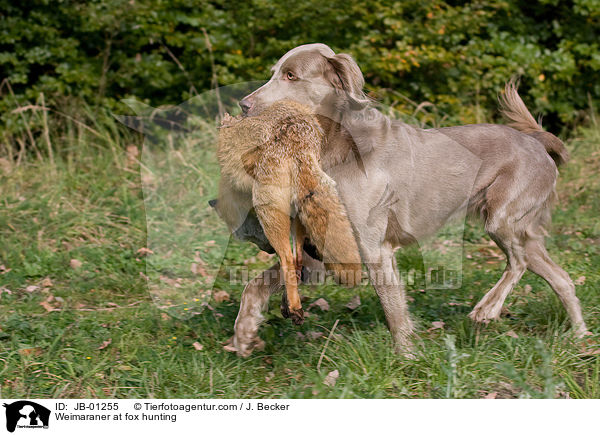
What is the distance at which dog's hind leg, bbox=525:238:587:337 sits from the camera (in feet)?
13.0

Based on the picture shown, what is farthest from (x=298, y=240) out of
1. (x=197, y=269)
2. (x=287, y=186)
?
(x=197, y=269)

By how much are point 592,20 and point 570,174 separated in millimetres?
3306

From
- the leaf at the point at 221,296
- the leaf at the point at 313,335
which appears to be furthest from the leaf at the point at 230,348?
the leaf at the point at 221,296

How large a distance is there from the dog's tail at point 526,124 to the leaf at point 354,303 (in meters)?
1.63

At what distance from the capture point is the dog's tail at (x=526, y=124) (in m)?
4.45

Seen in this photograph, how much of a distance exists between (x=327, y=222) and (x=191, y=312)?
5.22 feet

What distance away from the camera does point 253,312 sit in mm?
3613

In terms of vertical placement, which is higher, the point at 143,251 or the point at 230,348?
the point at 230,348

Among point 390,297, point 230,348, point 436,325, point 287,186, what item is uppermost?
point 287,186

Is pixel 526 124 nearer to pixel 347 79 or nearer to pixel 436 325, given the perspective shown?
pixel 436 325

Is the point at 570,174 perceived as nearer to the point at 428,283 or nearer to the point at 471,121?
the point at 471,121

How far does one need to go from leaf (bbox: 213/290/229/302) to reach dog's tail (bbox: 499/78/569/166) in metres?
2.38

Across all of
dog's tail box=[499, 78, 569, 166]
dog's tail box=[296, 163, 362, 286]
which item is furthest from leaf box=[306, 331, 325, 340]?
dog's tail box=[499, 78, 569, 166]
